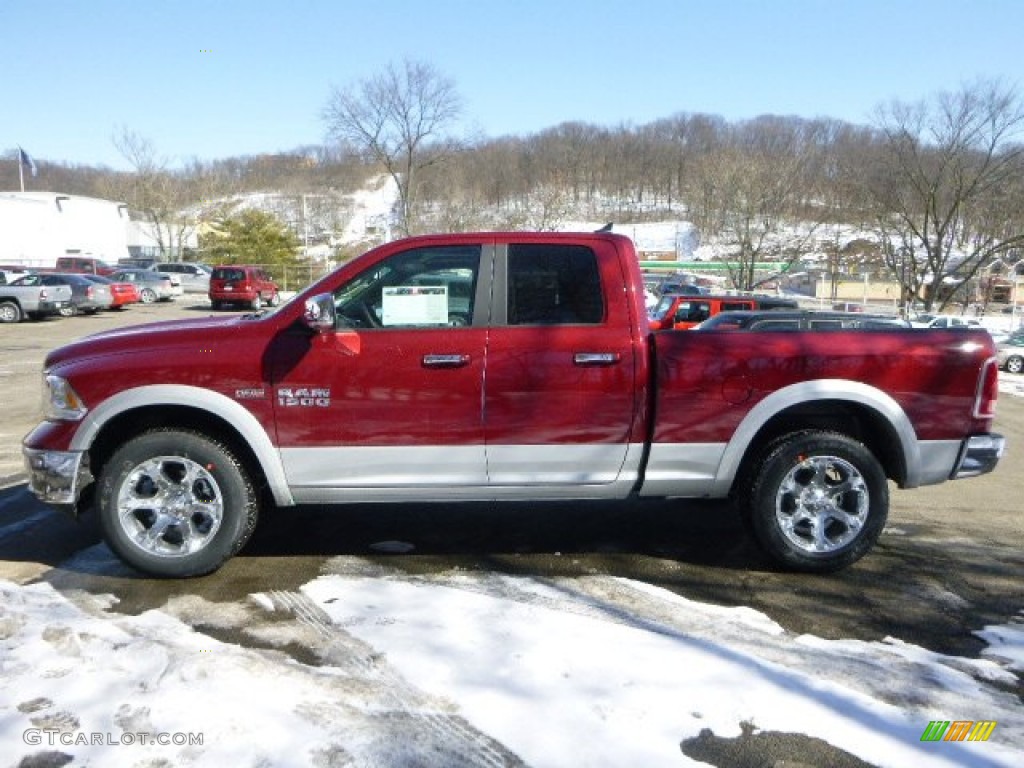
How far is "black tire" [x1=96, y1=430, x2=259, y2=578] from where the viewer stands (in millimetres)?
3998

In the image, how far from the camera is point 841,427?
443cm

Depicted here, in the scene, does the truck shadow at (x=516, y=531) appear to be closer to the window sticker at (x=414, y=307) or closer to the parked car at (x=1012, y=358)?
the window sticker at (x=414, y=307)

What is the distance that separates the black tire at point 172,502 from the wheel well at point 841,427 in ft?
9.33

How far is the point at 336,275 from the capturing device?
410 cm

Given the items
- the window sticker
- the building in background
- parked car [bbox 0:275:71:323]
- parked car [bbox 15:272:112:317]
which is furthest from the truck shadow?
the building in background

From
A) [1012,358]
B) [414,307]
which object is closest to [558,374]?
[414,307]

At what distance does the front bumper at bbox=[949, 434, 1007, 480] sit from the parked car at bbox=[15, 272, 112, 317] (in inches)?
998

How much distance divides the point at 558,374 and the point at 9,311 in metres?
23.9

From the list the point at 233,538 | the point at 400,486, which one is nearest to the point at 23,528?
the point at 233,538

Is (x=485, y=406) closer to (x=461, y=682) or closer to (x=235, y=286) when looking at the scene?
(x=461, y=682)

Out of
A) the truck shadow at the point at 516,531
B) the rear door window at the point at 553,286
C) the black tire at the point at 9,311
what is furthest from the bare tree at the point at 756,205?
the rear door window at the point at 553,286

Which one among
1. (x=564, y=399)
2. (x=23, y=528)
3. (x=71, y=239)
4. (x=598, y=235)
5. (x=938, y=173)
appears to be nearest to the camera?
(x=564, y=399)

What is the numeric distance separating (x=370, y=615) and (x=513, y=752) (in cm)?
126

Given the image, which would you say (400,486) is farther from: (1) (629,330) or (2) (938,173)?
(2) (938,173)
